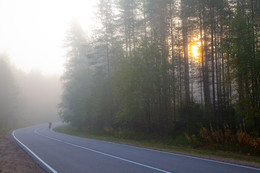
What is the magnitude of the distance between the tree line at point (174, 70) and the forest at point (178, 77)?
59 millimetres

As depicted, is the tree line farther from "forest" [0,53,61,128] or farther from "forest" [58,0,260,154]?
"forest" [0,53,61,128]

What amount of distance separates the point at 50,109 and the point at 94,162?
3267 inches

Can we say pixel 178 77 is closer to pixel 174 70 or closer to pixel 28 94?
pixel 174 70

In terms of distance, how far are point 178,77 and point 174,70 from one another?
0.86 m

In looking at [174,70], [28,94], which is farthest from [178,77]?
[28,94]

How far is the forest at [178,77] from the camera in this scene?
46.7 feet

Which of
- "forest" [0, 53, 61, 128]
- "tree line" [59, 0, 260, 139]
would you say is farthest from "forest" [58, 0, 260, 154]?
"forest" [0, 53, 61, 128]

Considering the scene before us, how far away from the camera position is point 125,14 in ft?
96.8

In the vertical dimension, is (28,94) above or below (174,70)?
below

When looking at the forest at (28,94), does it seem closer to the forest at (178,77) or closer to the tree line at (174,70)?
the forest at (178,77)

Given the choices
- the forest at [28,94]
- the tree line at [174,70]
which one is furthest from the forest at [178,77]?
the forest at [28,94]

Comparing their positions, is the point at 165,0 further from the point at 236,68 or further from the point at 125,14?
the point at 236,68

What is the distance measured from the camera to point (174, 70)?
24.6 metres

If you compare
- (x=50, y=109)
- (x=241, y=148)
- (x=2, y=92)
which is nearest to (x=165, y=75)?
(x=241, y=148)
